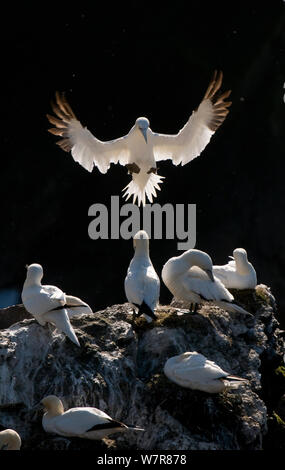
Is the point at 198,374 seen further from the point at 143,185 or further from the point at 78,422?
the point at 143,185

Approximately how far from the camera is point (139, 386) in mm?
8383

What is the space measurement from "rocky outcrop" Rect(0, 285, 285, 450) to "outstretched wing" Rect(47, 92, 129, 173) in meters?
3.74

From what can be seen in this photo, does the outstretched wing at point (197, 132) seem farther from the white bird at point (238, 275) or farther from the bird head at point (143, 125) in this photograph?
the white bird at point (238, 275)

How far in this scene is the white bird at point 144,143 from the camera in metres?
12.5

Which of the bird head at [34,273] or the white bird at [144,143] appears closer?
the bird head at [34,273]

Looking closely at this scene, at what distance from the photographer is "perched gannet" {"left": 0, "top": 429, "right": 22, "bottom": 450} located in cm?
743

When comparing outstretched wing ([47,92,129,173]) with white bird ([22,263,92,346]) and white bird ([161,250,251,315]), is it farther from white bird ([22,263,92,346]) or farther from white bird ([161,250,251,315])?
white bird ([22,263,92,346])

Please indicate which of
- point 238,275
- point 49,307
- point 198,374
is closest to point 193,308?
point 238,275

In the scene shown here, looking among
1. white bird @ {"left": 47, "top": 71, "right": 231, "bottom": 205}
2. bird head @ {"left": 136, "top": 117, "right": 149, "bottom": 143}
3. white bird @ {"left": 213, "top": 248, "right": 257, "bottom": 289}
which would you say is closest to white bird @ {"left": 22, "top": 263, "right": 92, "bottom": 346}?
white bird @ {"left": 213, "top": 248, "right": 257, "bottom": 289}

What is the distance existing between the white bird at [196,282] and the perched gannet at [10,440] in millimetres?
2471

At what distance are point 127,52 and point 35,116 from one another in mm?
2147

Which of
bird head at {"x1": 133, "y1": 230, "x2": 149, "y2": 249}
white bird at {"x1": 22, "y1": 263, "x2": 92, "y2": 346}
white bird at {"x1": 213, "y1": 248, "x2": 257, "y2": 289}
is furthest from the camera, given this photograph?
white bird at {"x1": 213, "y1": 248, "x2": 257, "y2": 289}

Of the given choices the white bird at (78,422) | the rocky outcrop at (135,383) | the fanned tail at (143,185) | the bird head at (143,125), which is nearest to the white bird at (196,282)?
the rocky outcrop at (135,383)

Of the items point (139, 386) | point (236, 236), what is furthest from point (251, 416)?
point (236, 236)
